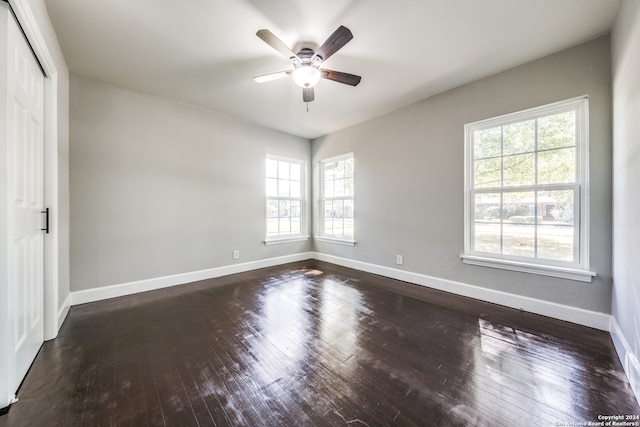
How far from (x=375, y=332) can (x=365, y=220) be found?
7.23 feet

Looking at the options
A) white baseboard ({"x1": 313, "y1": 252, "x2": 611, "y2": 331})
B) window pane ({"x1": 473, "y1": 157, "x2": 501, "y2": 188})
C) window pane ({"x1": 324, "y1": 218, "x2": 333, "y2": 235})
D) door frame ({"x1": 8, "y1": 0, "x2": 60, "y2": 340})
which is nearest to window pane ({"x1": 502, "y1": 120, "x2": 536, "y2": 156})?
window pane ({"x1": 473, "y1": 157, "x2": 501, "y2": 188})

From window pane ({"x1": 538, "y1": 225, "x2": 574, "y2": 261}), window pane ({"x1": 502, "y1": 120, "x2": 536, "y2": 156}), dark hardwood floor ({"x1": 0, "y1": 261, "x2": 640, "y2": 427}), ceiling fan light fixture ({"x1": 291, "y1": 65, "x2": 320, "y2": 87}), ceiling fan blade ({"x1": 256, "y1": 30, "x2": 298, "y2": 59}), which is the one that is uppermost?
ceiling fan blade ({"x1": 256, "y1": 30, "x2": 298, "y2": 59})

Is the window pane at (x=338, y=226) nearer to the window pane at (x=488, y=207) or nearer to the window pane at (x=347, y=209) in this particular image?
the window pane at (x=347, y=209)

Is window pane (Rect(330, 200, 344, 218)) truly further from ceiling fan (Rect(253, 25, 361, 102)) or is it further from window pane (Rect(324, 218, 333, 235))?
ceiling fan (Rect(253, 25, 361, 102))

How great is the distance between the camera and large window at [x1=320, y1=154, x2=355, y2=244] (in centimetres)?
440

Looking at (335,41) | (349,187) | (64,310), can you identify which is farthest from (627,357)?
(64,310)

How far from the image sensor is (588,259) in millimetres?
2186

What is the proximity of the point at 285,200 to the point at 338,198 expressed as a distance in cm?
105

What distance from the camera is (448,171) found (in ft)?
10.1

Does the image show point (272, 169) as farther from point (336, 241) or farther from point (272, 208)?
point (336, 241)

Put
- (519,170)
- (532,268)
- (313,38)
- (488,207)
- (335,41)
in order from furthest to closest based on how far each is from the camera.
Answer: (488,207), (519,170), (532,268), (313,38), (335,41)

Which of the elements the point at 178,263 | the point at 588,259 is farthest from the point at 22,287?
the point at 588,259

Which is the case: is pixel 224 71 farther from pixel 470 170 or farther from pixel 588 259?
pixel 588 259

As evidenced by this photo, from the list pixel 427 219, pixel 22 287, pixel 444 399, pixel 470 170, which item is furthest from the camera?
pixel 427 219
